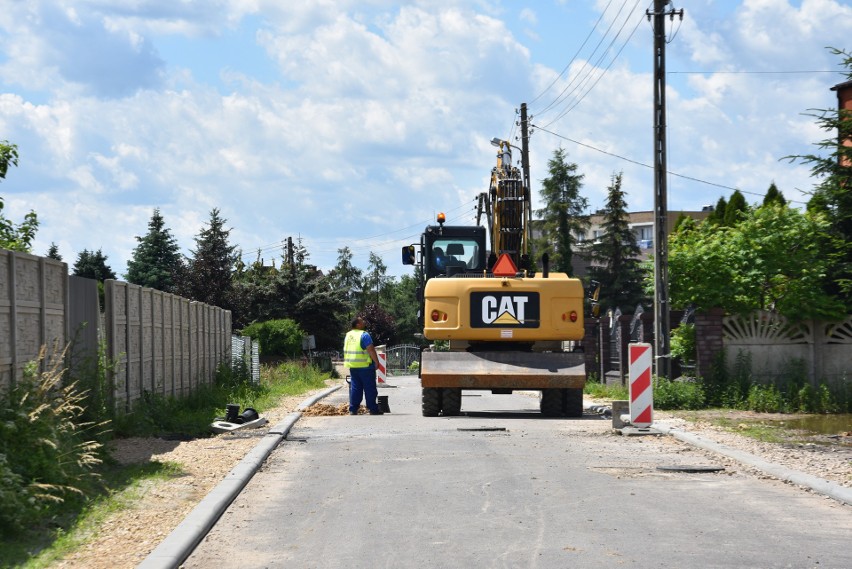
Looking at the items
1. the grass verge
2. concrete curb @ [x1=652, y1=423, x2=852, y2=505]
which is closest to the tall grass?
the grass verge

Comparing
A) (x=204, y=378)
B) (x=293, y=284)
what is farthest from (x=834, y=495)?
(x=293, y=284)

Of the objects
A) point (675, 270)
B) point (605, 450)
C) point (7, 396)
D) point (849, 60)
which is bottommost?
point (605, 450)

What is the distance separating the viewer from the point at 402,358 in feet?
213

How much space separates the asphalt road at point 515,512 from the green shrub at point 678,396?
255 inches

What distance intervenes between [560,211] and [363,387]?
179ft

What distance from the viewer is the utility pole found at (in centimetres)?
2277

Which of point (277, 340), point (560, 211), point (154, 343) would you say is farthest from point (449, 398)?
point (560, 211)

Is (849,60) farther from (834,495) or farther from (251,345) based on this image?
(251,345)

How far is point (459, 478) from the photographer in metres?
11.2

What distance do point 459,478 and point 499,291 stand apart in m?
9.55

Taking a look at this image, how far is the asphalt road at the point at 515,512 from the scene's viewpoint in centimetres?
752

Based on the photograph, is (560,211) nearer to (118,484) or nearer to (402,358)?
(402,358)

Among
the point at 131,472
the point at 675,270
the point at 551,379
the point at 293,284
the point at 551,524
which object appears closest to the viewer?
the point at 551,524

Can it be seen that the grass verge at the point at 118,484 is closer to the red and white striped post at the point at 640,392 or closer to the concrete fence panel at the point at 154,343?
the concrete fence panel at the point at 154,343
